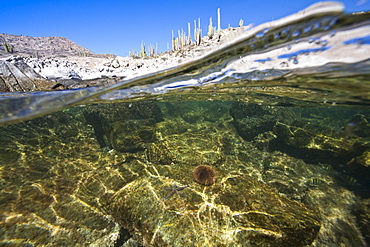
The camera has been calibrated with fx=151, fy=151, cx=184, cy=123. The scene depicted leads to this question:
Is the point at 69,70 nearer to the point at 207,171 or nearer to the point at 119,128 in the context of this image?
the point at 119,128

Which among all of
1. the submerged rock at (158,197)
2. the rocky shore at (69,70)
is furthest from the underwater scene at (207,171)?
the rocky shore at (69,70)

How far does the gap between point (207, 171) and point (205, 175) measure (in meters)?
0.23

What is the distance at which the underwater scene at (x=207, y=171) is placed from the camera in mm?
4164

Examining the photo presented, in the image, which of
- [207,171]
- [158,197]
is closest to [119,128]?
[158,197]

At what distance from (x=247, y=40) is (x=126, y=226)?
697 centimetres

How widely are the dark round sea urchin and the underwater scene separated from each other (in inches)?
1.6

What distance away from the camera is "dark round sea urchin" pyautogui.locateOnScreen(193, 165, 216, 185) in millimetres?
5780

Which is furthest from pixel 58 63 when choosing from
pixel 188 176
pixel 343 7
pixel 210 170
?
pixel 343 7

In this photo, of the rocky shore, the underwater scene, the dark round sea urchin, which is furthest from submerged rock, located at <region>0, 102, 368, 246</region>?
the rocky shore

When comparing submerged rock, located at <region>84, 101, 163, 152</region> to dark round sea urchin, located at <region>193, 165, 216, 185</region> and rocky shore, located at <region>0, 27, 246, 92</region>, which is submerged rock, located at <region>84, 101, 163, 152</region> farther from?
dark round sea urchin, located at <region>193, 165, 216, 185</region>

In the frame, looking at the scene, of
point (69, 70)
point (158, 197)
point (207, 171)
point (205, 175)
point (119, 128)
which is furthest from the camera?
point (119, 128)

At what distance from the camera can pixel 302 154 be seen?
9.43 meters

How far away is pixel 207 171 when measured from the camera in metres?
6.12

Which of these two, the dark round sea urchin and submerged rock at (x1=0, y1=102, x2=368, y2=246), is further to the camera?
the dark round sea urchin
